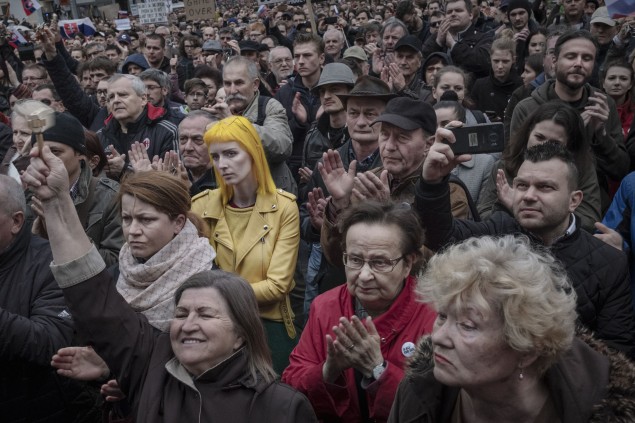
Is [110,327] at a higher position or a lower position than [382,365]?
higher

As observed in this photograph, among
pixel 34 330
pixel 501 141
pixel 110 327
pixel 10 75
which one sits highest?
pixel 501 141

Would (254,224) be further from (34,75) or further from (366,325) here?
(34,75)

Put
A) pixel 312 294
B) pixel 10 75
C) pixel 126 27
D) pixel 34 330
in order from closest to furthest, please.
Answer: pixel 34 330, pixel 312 294, pixel 10 75, pixel 126 27

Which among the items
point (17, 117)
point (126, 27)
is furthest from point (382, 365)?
point (126, 27)

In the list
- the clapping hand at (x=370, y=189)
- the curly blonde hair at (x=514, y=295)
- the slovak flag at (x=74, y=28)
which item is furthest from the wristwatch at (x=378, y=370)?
the slovak flag at (x=74, y=28)

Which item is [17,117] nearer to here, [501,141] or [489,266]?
[501,141]

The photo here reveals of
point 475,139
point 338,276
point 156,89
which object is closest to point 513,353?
point 475,139

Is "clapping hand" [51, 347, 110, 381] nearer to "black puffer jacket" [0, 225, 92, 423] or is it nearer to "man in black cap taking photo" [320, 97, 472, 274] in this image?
"black puffer jacket" [0, 225, 92, 423]

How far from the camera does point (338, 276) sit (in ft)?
13.4

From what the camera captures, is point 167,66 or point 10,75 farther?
point 10,75

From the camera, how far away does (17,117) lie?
17.3ft

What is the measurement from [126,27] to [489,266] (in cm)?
1974

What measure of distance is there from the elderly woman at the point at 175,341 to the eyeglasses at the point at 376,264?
45 cm

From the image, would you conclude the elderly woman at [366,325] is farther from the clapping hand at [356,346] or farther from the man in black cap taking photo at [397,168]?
the man in black cap taking photo at [397,168]
